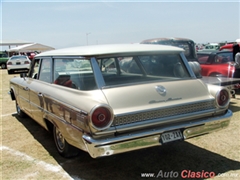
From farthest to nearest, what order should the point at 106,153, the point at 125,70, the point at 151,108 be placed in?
the point at 125,70, the point at 151,108, the point at 106,153

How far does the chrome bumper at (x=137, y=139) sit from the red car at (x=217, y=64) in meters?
4.93

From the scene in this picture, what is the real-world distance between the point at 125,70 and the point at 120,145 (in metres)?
1.43

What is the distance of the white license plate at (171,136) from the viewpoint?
338cm

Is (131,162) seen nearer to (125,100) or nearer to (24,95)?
(125,100)

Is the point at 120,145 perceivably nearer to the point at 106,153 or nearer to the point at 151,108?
the point at 106,153

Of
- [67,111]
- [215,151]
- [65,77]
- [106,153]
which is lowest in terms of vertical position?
[215,151]

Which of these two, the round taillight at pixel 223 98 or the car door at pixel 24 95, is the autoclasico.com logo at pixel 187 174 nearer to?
the round taillight at pixel 223 98

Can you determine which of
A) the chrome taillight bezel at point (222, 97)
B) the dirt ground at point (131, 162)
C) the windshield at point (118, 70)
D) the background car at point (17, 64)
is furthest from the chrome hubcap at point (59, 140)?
the background car at point (17, 64)

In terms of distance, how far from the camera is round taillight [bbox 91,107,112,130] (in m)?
3.02

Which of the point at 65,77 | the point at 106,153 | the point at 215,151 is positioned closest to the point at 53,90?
the point at 65,77

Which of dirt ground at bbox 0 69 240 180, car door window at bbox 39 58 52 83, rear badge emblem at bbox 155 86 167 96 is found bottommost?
dirt ground at bbox 0 69 240 180

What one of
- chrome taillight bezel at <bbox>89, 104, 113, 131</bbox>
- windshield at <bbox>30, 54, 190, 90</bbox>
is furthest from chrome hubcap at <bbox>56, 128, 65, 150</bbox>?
chrome taillight bezel at <bbox>89, 104, 113, 131</bbox>

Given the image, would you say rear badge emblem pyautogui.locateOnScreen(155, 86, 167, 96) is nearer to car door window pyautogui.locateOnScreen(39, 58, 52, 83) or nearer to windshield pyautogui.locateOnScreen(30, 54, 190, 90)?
windshield pyautogui.locateOnScreen(30, 54, 190, 90)

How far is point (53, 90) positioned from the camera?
4.05 metres
